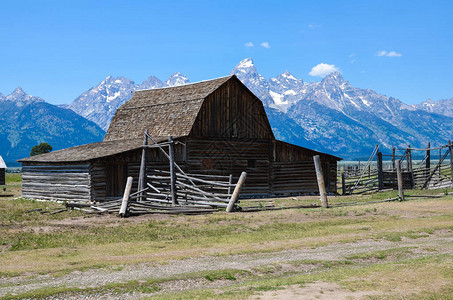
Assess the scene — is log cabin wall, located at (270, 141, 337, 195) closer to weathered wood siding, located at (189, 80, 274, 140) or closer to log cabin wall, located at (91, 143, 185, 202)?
weathered wood siding, located at (189, 80, 274, 140)

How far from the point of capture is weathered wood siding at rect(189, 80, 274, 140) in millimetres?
35594

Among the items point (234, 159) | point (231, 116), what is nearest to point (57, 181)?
point (234, 159)

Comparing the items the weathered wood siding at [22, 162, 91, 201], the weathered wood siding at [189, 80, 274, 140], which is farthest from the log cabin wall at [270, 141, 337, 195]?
the weathered wood siding at [22, 162, 91, 201]

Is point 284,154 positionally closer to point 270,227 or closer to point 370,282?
point 270,227

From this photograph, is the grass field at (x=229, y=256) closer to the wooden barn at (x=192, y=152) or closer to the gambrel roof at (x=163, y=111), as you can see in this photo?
the wooden barn at (x=192, y=152)

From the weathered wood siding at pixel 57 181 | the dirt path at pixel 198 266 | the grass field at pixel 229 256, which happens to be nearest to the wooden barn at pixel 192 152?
the weathered wood siding at pixel 57 181

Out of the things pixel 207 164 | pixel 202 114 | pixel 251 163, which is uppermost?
pixel 202 114

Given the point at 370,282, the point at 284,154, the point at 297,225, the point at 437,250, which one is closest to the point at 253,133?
the point at 284,154

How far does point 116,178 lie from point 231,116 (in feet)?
31.3

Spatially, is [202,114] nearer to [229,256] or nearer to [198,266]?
[229,256]

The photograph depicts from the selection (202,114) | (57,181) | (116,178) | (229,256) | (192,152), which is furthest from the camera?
(202,114)

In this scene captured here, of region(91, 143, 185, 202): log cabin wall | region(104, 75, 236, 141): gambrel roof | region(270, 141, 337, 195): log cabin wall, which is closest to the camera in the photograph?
region(91, 143, 185, 202): log cabin wall

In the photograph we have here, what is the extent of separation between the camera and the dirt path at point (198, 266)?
387 inches

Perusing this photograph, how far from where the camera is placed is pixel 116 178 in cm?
3175
